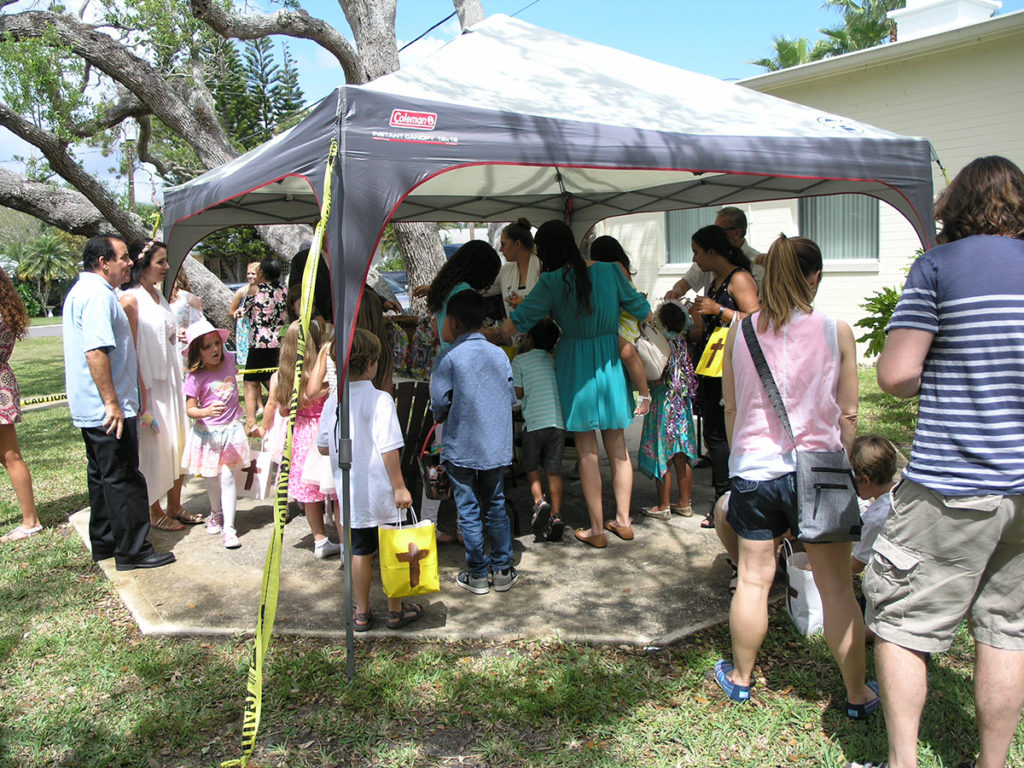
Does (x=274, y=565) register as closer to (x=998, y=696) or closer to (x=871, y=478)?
(x=998, y=696)

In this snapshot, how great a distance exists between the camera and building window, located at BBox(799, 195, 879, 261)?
1168 centimetres

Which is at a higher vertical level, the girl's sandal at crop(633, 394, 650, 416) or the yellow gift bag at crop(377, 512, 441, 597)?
the girl's sandal at crop(633, 394, 650, 416)

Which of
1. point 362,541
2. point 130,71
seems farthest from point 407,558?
point 130,71

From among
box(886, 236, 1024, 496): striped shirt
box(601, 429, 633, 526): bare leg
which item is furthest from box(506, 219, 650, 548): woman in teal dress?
box(886, 236, 1024, 496): striped shirt

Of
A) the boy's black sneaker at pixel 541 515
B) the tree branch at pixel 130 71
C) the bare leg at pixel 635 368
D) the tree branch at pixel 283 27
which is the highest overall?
the tree branch at pixel 283 27

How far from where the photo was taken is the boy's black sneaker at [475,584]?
4195mm

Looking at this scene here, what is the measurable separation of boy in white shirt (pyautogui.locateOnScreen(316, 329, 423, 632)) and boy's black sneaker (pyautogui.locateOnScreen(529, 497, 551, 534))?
127cm

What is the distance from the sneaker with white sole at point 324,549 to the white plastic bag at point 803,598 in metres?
2.67

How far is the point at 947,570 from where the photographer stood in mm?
2264

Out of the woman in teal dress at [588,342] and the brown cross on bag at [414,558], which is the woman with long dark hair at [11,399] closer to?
the brown cross on bag at [414,558]

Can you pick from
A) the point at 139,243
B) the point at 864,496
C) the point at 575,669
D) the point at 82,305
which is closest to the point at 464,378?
the point at 575,669

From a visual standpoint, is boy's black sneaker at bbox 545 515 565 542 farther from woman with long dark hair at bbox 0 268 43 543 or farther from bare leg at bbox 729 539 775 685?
woman with long dark hair at bbox 0 268 43 543

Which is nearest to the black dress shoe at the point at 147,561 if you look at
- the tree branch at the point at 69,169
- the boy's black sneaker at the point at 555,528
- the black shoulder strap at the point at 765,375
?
the boy's black sneaker at the point at 555,528

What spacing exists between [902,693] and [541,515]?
262cm
